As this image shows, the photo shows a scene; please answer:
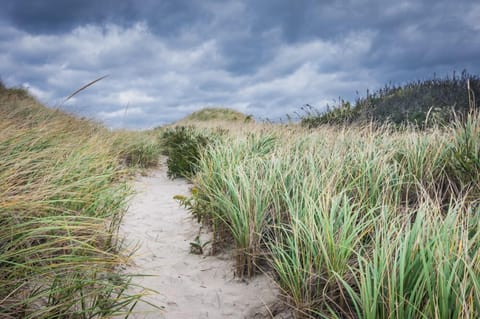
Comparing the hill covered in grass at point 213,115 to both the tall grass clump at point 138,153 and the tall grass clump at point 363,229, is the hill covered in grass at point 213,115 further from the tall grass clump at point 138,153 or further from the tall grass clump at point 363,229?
the tall grass clump at point 363,229

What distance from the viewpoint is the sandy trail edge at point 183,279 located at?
99.7 inches

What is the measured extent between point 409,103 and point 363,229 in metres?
9.54

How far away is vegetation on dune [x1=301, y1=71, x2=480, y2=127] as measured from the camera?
32.1ft

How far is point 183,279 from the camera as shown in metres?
3.04

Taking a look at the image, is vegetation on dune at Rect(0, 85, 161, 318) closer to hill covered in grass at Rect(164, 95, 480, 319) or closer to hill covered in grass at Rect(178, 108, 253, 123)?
hill covered in grass at Rect(164, 95, 480, 319)

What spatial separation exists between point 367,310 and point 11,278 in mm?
1979

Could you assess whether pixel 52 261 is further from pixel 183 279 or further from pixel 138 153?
pixel 138 153

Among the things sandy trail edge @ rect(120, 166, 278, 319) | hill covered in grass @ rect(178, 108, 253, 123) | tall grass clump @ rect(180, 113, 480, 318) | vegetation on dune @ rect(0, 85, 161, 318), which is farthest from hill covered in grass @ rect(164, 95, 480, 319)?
hill covered in grass @ rect(178, 108, 253, 123)

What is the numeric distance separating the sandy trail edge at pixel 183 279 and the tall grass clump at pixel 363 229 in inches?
7.8

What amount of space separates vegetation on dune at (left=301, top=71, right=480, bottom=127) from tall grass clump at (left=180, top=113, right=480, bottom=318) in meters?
5.46

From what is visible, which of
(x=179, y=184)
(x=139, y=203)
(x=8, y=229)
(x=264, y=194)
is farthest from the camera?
(x=179, y=184)

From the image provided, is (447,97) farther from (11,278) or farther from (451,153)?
(11,278)

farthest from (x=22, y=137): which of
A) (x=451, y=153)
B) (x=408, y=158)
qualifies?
(x=451, y=153)

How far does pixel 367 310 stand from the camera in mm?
1721
